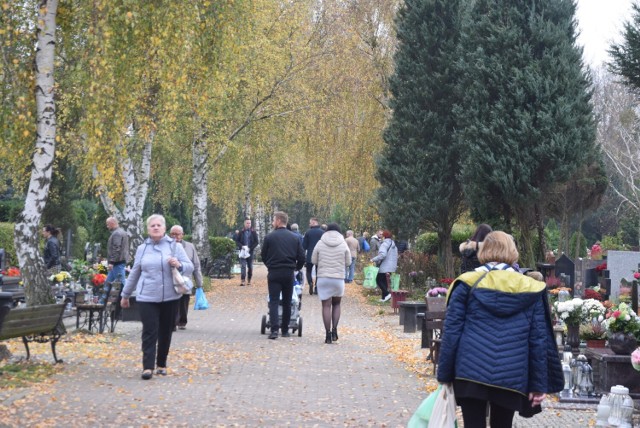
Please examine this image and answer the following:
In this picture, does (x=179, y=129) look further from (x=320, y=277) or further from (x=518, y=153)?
(x=320, y=277)

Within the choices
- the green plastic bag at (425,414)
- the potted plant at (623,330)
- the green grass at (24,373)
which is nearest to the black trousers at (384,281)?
the green grass at (24,373)

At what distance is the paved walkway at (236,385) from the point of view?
32.3 ft

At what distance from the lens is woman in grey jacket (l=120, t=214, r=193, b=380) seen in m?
12.3

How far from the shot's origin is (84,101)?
1634cm

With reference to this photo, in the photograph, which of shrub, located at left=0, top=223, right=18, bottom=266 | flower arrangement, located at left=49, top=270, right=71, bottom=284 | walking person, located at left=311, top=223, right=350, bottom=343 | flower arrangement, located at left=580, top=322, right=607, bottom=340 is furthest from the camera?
shrub, located at left=0, top=223, right=18, bottom=266

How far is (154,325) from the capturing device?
12312 mm

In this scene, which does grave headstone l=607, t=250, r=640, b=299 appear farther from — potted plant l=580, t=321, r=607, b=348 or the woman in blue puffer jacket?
the woman in blue puffer jacket

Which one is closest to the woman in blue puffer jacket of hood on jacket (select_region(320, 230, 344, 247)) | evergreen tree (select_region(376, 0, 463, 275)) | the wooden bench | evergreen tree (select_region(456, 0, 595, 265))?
the wooden bench

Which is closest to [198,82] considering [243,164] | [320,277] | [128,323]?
[320,277]

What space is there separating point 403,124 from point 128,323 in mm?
11890

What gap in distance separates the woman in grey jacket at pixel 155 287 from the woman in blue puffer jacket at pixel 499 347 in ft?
20.5

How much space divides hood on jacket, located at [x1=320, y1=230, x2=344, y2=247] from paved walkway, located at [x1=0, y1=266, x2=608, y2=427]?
163 centimetres

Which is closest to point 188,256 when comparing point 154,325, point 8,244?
point 154,325

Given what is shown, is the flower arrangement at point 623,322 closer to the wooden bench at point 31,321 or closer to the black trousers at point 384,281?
the wooden bench at point 31,321
